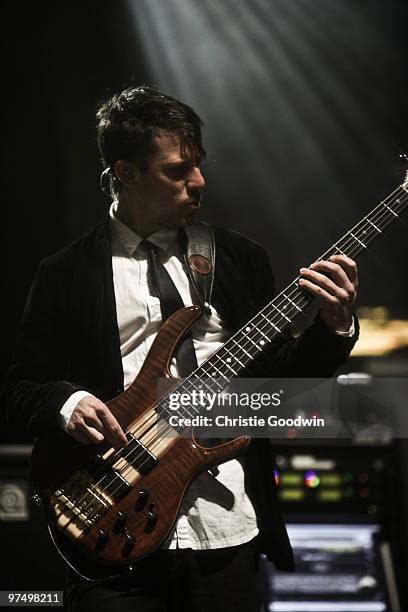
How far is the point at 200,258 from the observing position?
163 centimetres

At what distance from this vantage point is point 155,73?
6.53 feet

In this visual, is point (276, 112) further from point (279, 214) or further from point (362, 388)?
point (362, 388)

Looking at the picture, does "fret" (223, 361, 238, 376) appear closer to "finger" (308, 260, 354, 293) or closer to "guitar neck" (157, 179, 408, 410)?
"guitar neck" (157, 179, 408, 410)

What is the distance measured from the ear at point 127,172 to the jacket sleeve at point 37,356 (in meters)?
0.27

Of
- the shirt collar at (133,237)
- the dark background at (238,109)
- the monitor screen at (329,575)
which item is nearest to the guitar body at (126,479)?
the shirt collar at (133,237)

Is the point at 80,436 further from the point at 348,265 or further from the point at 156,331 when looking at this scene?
the point at 348,265

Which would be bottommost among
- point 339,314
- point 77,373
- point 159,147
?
point 339,314

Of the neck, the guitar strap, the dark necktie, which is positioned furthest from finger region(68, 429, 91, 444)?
the neck

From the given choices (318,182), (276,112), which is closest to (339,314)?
(318,182)

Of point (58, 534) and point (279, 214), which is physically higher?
point (279, 214)

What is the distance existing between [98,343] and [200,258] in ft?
0.98

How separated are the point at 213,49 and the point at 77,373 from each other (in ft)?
3.40

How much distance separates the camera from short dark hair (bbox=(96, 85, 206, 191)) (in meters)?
1.63

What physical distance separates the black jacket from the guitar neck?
0.04 metres
